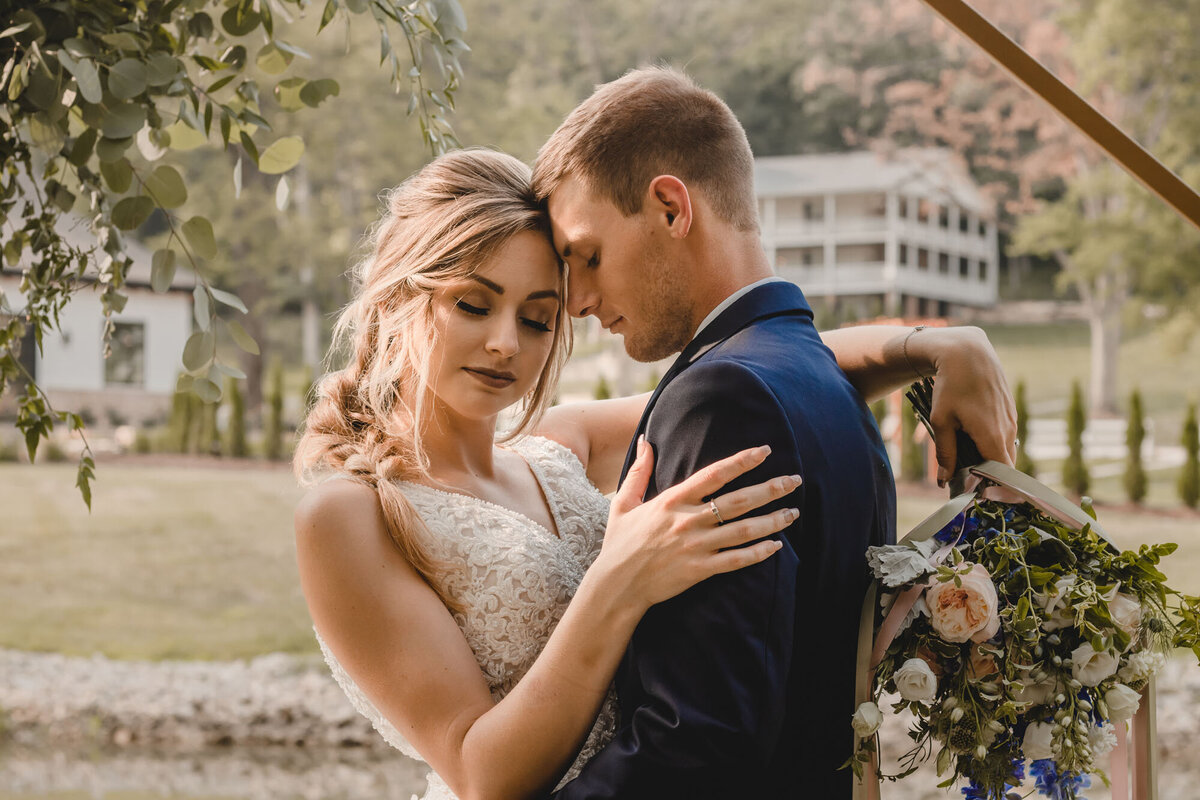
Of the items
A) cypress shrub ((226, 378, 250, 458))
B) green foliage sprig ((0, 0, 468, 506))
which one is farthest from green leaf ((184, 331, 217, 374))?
cypress shrub ((226, 378, 250, 458))

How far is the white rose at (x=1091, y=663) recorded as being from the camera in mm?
1332

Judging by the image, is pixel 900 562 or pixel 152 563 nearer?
pixel 900 562

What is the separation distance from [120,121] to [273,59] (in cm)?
31

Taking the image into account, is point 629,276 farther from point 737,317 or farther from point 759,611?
point 759,611

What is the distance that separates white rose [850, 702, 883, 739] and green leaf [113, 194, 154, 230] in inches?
39.5

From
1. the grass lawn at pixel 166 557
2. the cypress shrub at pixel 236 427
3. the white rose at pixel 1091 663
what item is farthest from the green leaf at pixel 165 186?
the cypress shrub at pixel 236 427

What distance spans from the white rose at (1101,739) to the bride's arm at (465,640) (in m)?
0.48

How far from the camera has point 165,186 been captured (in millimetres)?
1303

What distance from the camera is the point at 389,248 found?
6.43 ft

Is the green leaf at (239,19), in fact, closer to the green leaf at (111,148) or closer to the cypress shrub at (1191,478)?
the green leaf at (111,148)

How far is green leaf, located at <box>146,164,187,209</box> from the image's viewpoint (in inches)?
51.0

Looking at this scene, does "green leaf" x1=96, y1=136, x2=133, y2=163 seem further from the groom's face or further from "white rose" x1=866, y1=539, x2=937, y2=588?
"white rose" x1=866, y1=539, x2=937, y2=588

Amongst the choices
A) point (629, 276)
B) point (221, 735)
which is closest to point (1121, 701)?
point (629, 276)

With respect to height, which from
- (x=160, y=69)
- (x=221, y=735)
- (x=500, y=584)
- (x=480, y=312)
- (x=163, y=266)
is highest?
(x=160, y=69)
